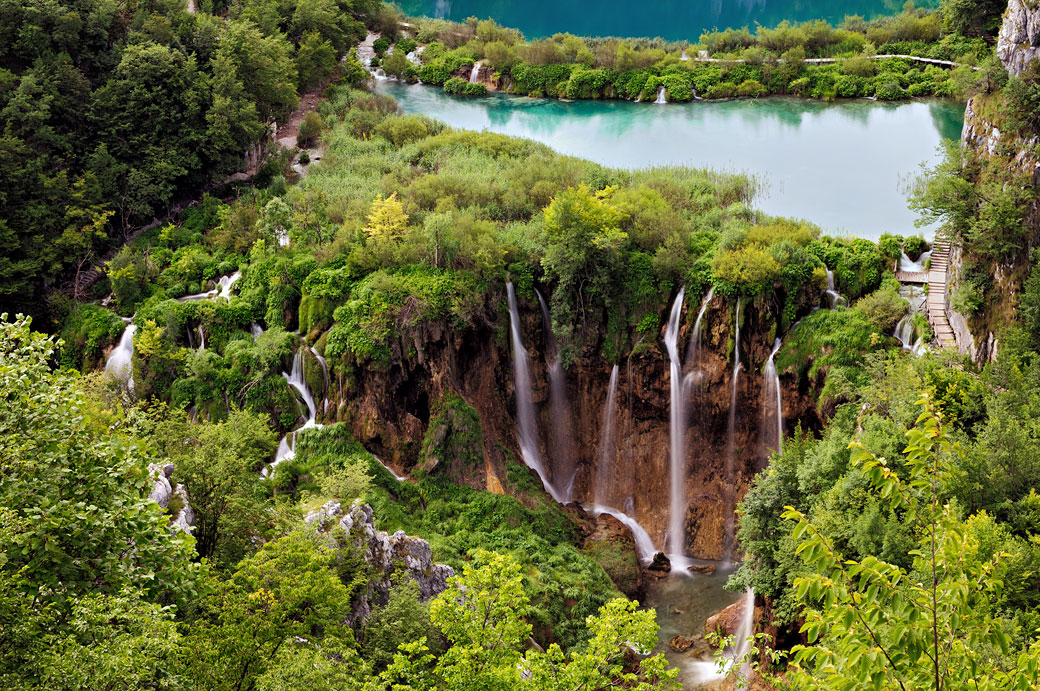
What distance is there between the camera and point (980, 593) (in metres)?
9.14

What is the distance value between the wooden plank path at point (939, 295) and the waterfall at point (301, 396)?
2224 centimetres

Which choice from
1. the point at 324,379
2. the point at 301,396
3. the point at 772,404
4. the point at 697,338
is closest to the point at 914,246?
the point at 772,404

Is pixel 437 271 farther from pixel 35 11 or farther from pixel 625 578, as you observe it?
pixel 35 11

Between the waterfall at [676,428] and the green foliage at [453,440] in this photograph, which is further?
the waterfall at [676,428]

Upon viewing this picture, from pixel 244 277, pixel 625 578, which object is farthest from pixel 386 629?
pixel 244 277

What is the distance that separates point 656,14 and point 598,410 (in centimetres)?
6141

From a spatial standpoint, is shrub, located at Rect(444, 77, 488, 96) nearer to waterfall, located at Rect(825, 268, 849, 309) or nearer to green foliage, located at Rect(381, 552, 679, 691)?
waterfall, located at Rect(825, 268, 849, 309)

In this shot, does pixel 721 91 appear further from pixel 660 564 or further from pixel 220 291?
pixel 660 564

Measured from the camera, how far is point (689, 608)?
1159 inches

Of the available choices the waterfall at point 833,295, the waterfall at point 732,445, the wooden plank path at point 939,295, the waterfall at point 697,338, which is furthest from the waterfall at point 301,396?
the wooden plank path at point 939,295

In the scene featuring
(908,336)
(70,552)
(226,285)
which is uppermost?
(908,336)

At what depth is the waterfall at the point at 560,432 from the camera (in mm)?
35250

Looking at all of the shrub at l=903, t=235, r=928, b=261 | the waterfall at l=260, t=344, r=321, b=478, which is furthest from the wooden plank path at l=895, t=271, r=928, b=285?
the waterfall at l=260, t=344, r=321, b=478

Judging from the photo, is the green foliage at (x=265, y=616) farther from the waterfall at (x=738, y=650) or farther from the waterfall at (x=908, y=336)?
the waterfall at (x=908, y=336)
